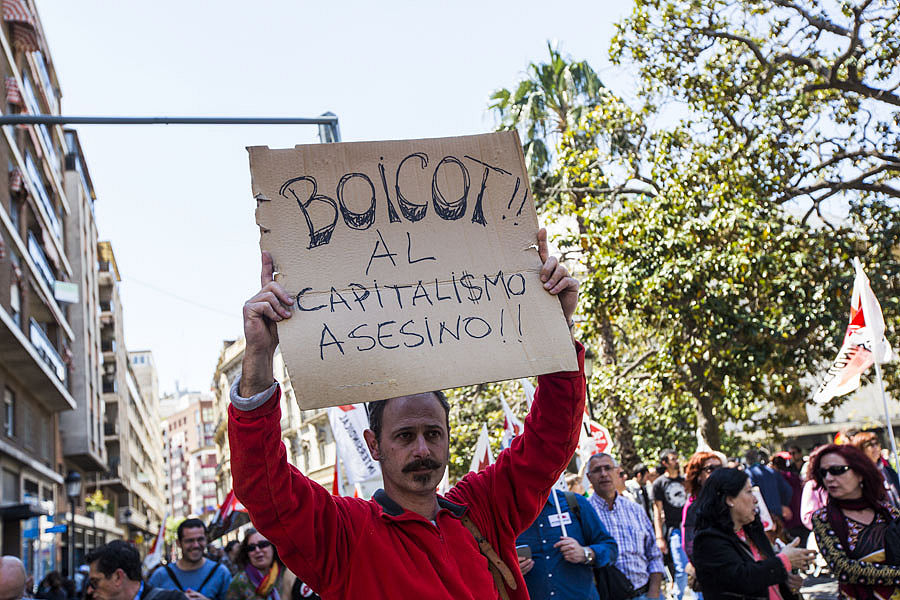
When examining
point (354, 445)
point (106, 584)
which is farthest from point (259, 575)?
point (354, 445)

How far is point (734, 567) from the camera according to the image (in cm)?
525

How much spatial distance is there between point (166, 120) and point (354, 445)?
3899 millimetres

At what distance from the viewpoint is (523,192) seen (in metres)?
3.02

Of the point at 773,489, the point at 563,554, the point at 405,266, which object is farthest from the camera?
the point at 773,489

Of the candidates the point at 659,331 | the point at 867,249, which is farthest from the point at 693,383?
the point at 867,249

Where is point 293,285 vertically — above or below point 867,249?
below

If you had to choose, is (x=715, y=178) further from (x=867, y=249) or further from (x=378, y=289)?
(x=378, y=289)

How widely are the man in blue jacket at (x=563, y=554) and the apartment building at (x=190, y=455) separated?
12963 cm

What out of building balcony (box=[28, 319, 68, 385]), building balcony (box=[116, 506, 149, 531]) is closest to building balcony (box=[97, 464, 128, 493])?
building balcony (box=[116, 506, 149, 531])

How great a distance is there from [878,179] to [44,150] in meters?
26.0

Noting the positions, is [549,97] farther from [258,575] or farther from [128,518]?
[128,518]

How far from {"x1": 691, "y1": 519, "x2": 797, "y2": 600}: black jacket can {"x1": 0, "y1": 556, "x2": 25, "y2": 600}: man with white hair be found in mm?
3801

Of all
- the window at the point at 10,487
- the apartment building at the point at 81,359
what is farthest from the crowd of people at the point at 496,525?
the apartment building at the point at 81,359

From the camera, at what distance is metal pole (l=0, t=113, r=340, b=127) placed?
8.88 meters
